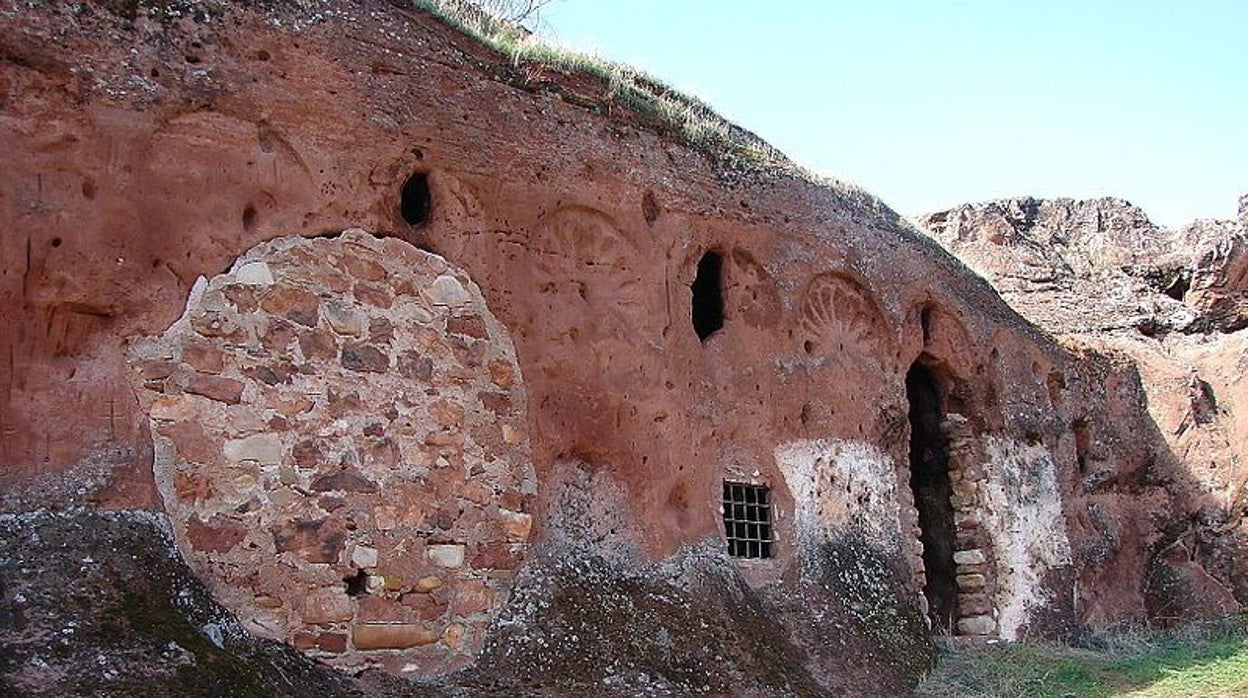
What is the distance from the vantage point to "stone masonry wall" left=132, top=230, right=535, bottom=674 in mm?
6953

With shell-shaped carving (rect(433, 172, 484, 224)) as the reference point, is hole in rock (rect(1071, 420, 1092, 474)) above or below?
below

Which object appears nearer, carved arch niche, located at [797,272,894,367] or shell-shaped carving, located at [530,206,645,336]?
shell-shaped carving, located at [530,206,645,336]

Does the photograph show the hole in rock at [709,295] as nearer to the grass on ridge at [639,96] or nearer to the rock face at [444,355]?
the rock face at [444,355]

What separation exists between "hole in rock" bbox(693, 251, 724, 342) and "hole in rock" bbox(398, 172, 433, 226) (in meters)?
2.70

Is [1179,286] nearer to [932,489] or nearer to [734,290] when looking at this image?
[932,489]

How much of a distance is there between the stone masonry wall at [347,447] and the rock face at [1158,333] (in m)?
7.85

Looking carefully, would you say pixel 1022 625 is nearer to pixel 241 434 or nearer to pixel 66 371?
pixel 241 434

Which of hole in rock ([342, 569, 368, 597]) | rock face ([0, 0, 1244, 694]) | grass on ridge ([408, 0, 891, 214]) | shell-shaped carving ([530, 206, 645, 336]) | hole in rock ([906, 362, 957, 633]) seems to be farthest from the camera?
hole in rock ([906, 362, 957, 633])

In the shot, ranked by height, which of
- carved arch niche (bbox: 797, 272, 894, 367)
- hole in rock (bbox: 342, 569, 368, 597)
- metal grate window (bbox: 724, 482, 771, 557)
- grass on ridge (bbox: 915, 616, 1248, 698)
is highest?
carved arch niche (bbox: 797, 272, 894, 367)

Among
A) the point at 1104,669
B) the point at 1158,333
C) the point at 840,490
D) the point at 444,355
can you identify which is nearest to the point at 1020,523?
the point at 1104,669

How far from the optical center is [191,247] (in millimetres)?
7297

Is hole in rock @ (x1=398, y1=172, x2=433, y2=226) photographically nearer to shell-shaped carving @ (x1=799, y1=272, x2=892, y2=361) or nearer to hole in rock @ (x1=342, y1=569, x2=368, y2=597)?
hole in rock @ (x1=342, y1=569, x2=368, y2=597)

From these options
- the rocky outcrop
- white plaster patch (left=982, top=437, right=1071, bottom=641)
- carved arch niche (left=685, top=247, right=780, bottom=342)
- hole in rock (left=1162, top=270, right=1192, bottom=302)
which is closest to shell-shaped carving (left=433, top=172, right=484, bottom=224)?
carved arch niche (left=685, top=247, right=780, bottom=342)

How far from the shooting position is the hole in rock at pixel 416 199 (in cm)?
843
